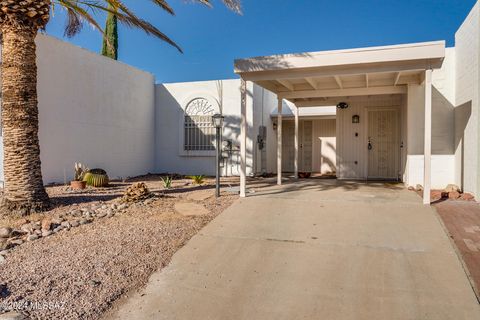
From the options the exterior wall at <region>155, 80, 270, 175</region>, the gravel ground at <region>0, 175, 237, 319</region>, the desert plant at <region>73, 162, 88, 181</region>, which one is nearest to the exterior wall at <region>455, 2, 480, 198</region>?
the gravel ground at <region>0, 175, 237, 319</region>

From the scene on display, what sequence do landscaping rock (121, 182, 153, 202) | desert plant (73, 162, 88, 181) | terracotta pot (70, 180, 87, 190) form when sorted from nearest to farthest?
landscaping rock (121, 182, 153, 202) < terracotta pot (70, 180, 87, 190) < desert plant (73, 162, 88, 181)

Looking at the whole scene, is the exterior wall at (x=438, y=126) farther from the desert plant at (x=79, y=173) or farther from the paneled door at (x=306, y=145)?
the desert plant at (x=79, y=173)

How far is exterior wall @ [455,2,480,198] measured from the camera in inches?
273

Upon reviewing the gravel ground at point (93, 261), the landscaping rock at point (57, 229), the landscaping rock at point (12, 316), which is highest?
the landscaping rock at point (57, 229)

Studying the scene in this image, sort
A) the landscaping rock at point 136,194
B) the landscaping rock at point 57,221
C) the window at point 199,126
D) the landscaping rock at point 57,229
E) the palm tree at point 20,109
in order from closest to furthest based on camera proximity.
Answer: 1. the landscaping rock at point 57,229
2. the landscaping rock at point 57,221
3. the palm tree at point 20,109
4. the landscaping rock at point 136,194
5. the window at point 199,126

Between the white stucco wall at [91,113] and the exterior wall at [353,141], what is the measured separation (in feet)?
25.1

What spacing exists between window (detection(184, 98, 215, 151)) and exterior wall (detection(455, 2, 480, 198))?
8.23 meters

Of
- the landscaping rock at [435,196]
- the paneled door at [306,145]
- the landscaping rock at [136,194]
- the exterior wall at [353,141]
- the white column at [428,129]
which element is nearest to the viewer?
the white column at [428,129]

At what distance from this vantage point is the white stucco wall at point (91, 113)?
977cm

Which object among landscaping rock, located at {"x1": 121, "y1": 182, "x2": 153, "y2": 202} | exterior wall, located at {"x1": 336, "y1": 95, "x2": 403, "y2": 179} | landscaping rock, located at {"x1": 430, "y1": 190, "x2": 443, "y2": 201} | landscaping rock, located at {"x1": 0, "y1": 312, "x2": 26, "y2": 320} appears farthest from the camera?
exterior wall, located at {"x1": 336, "y1": 95, "x2": 403, "y2": 179}

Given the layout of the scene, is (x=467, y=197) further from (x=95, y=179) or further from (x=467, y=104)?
(x=95, y=179)

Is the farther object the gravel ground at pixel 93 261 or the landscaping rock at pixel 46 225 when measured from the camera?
the landscaping rock at pixel 46 225

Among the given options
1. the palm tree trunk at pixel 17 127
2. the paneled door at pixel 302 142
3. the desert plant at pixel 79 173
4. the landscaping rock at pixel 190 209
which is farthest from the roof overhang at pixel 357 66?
the paneled door at pixel 302 142

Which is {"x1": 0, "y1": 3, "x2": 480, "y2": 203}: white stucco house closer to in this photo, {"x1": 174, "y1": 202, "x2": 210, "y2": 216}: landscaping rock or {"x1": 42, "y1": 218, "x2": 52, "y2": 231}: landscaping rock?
{"x1": 174, "y1": 202, "x2": 210, "y2": 216}: landscaping rock
